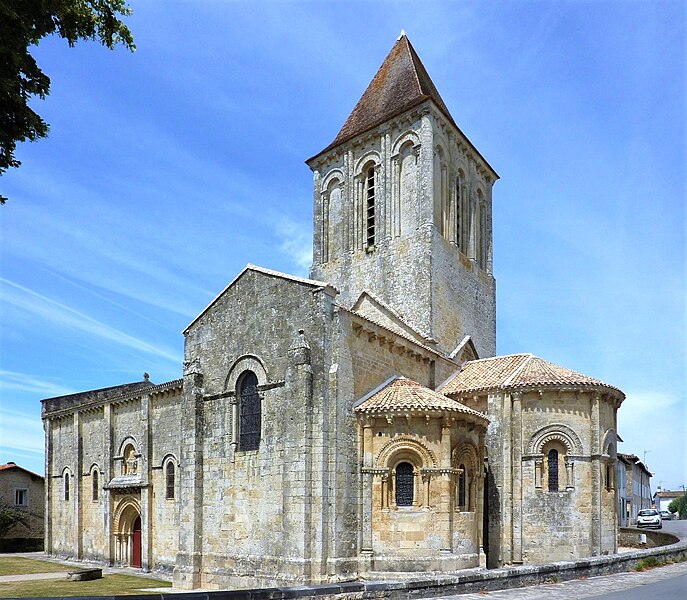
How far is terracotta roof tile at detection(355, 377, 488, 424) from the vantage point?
17797 mm

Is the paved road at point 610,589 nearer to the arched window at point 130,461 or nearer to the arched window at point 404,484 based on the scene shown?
the arched window at point 404,484

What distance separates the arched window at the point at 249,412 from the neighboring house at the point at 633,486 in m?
30.7

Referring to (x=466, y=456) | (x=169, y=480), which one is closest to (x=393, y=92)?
(x=466, y=456)

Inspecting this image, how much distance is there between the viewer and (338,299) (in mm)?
28859

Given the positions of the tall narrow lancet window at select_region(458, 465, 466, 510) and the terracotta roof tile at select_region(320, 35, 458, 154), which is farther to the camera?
the terracotta roof tile at select_region(320, 35, 458, 154)

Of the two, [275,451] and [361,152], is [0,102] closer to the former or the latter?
[275,451]

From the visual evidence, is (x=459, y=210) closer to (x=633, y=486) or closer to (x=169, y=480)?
(x=169, y=480)

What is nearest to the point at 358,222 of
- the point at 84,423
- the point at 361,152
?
the point at 361,152

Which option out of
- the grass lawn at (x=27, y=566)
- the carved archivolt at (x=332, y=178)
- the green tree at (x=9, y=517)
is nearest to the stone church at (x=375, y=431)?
the carved archivolt at (x=332, y=178)

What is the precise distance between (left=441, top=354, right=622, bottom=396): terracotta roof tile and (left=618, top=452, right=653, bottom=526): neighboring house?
23458 mm

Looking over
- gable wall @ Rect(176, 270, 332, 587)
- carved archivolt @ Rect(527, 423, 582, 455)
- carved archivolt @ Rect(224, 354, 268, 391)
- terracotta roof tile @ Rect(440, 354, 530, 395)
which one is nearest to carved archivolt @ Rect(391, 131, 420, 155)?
terracotta roof tile @ Rect(440, 354, 530, 395)

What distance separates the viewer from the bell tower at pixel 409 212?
1032 inches

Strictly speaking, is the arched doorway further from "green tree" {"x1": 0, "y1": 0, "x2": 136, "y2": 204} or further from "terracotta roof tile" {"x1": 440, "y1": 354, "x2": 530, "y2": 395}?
"green tree" {"x1": 0, "y1": 0, "x2": 136, "y2": 204}

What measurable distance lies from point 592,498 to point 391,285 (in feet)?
35.3
